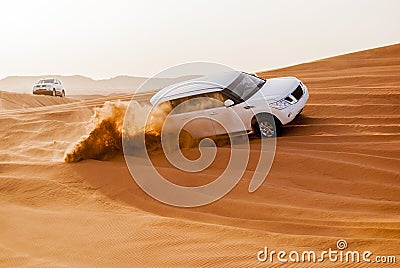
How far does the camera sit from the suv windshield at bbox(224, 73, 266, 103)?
31.5 feet

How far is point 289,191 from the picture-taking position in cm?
624

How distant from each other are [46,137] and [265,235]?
26.3ft

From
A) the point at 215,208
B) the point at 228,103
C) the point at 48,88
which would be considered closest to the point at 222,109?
the point at 228,103

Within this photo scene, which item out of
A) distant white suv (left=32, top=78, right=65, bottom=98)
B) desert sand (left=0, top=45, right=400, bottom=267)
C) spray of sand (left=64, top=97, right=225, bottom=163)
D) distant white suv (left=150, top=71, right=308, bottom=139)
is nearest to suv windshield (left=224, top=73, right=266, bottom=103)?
distant white suv (left=150, top=71, right=308, bottom=139)

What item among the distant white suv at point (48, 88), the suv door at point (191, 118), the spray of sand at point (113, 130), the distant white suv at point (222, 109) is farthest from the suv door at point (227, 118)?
the distant white suv at point (48, 88)

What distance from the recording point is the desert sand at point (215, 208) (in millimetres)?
4402

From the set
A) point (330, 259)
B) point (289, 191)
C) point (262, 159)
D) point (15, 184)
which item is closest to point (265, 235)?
point (330, 259)

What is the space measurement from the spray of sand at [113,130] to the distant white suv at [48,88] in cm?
2280

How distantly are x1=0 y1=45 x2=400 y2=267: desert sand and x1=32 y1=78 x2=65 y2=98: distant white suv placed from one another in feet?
69.3

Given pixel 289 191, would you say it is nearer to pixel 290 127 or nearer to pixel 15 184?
pixel 15 184

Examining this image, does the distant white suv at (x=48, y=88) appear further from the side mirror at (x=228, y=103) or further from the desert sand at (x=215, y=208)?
the side mirror at (x=228, y=103)

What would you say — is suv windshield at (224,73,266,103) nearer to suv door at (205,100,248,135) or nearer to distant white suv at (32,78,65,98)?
suv door at (205,100,248,135)

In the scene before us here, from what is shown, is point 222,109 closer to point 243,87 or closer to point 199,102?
point 199,102

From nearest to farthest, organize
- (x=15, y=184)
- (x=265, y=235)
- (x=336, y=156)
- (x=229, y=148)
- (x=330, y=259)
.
Answer: (x=330, y=259)
(x=265, y=235)
(x=15, y=184)
(x=336, y=156)
(x=229, y=148)
